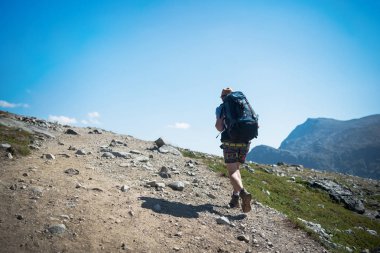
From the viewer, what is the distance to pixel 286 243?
6828 millimetres

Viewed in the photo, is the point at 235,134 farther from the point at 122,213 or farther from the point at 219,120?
the point at 122,213

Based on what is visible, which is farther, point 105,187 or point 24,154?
point 24,154

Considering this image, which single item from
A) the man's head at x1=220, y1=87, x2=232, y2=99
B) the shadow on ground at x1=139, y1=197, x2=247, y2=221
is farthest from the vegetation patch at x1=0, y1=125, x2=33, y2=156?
the man's head at x1=220, y1=87, x2=232, y2=99

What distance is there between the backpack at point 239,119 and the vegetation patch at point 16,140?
7536 mm

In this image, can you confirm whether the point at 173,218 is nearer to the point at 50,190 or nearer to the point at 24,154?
the point at 50,190

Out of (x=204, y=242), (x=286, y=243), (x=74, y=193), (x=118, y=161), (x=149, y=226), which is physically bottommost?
(x=286, y=243)

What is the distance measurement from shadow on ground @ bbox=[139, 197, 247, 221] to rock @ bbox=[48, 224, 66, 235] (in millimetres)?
2099

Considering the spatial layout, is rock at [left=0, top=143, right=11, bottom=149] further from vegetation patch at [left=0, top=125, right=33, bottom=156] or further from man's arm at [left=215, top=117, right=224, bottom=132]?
man's arm at [left=215, top=117, right=224, bottom=132]

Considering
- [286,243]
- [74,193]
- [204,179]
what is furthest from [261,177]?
[74,193]

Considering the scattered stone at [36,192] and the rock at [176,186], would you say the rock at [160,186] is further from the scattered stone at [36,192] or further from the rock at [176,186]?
the scattered stone at [36,192]

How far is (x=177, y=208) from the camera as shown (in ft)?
23.6

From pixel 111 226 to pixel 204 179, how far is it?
5.78m

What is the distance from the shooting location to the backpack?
7473 mm

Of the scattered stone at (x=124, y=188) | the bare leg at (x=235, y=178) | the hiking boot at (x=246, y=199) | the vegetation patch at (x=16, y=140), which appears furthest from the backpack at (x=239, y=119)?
the vegetation patch at (x=16, y=140)
